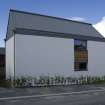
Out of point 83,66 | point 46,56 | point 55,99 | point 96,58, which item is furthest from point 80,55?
point 55,99

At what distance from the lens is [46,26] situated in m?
26.4

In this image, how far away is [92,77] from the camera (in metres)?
27.1

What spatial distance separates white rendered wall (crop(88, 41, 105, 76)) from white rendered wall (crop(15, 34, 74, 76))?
10.2 feet

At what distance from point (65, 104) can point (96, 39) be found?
18408mm

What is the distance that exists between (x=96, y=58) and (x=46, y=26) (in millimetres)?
8230

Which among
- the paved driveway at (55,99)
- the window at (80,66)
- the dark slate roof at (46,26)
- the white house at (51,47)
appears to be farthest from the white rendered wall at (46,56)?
the paved driveway at (55,99)

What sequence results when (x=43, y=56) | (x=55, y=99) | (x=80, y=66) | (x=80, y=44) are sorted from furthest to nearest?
(x=80, y=44), (x=80, y=66), (x=43, y=56), (x=55, y=99)

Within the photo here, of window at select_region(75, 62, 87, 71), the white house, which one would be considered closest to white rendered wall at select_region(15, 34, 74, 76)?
the white house

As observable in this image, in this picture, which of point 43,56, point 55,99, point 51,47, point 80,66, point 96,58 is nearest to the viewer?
point 55,99

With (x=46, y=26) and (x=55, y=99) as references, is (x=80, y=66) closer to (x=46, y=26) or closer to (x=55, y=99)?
(x=46, y=26)

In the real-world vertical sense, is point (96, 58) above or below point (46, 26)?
below

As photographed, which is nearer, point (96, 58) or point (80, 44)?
point (80, 44)

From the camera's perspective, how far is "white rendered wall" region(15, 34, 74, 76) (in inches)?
890

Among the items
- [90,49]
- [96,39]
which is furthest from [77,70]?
[96,39]
